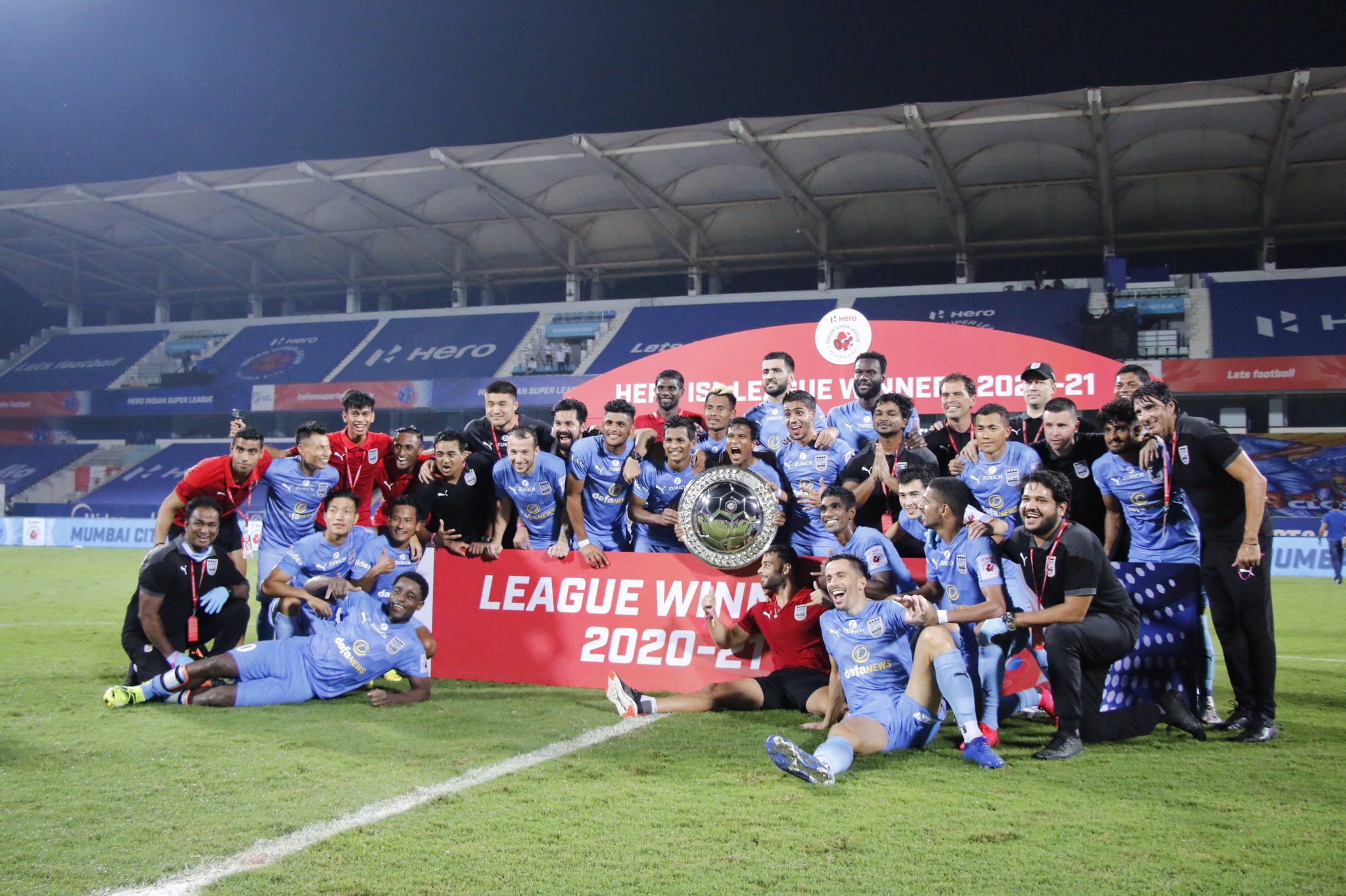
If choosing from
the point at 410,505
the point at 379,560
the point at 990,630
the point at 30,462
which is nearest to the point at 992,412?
the point at 990,630

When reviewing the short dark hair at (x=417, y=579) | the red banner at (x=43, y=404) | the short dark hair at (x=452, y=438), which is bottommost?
the short dark hair at (x=417, y=579)

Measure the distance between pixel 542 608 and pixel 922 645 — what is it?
2.98 metres

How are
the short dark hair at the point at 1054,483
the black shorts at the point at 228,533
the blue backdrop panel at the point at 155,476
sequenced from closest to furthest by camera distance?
1. the short dark hair at the point at 1054,483
2. the black shorts at the point at 228,533
3. the blue backdrop panel at the point at 155,476

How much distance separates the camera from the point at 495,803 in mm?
4023

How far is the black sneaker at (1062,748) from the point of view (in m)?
4.87

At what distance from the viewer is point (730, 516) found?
632cm

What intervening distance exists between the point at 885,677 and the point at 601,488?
2784mm

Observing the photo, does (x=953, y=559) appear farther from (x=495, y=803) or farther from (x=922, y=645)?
(x=495, y=803)

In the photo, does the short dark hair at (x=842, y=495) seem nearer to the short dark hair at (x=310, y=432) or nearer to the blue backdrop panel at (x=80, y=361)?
the short dark hair at (x=310, y=432)

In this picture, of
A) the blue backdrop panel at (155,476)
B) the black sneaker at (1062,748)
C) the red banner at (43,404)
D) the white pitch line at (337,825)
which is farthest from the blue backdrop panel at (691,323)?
the white pitch line at (337,825)

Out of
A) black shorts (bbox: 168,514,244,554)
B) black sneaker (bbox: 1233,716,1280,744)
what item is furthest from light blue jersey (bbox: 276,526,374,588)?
black sneaker (bbox: 1233,716,1280,744)

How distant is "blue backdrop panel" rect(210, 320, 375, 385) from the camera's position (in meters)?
34.9

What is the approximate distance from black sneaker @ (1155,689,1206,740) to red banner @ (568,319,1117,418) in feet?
26.9

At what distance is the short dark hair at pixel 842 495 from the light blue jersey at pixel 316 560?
11.3 feet
